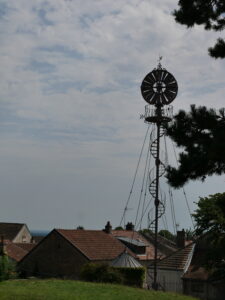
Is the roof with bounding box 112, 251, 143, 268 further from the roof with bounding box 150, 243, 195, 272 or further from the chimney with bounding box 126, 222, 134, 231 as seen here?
the chimney with bounding box 126, 222, 134, 231

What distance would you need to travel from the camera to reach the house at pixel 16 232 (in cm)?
7975

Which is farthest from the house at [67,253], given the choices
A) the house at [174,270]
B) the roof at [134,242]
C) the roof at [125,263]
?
the house at [174,270]

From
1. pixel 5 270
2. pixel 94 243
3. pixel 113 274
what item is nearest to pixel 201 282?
pixel 113 274

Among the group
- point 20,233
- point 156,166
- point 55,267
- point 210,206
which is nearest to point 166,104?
point 156,166

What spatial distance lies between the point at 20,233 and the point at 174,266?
158 feet

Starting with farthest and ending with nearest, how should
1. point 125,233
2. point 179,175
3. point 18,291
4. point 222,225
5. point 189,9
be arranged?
point 125,233 → point 222,225 → point 18,291 → point 189,9 → point 179,175

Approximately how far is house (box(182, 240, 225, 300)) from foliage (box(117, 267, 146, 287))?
371 cm

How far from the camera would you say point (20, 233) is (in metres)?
81.4

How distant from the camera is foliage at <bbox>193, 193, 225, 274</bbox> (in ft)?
108

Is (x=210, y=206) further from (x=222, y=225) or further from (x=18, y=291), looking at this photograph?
(x=18, y=291)

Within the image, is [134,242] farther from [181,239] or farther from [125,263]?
[125,263]

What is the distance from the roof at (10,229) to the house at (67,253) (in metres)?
33.2

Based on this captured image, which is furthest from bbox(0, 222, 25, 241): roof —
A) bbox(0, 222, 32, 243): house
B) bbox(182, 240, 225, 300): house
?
bbox(182, 240, 225, 300): house

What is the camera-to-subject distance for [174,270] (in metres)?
37.8
